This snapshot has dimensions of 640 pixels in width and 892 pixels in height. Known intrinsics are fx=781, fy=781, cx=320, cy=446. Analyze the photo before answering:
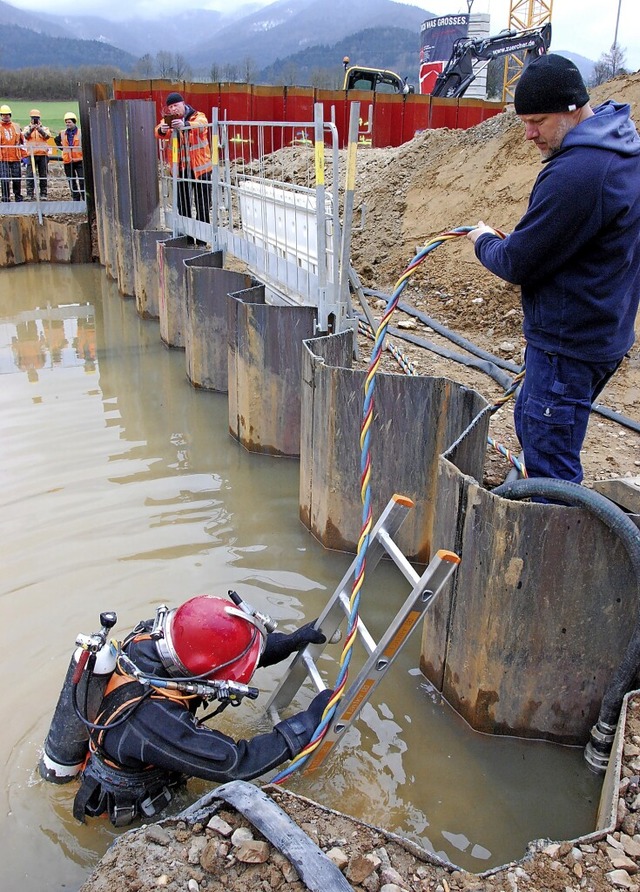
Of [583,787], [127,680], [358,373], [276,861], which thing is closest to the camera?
[276,861]

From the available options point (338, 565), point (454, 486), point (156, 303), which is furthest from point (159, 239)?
point (454, 486)

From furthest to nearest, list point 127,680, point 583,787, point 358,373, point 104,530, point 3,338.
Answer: point 3,338
point 104,530
point 358,373
point 583,787
point 127,680

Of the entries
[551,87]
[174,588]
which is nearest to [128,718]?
[174,588]

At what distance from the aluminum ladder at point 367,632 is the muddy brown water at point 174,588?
0.41 meters

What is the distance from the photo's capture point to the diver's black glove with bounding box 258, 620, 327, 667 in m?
3.45

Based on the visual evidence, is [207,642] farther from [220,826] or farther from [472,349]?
[472,349]

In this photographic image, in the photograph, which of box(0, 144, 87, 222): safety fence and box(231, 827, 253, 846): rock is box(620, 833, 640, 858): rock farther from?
box(0, 144, 87, 222): safety fence

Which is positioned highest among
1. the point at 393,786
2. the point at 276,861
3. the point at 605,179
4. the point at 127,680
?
the point at 605,179

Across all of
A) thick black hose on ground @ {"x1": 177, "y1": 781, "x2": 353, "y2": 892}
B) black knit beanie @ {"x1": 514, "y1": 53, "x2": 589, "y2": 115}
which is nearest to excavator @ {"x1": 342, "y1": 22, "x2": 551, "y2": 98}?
black knit beanie @ {"x1": 514, "y1": 53, "x2": 589, "y2": 115}

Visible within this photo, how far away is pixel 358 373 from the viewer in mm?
4867

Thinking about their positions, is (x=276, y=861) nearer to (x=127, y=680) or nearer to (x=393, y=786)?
(x=127, y=680)

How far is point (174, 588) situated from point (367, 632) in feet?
6.33

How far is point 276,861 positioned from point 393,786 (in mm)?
1107

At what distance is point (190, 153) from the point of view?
1081 cm
